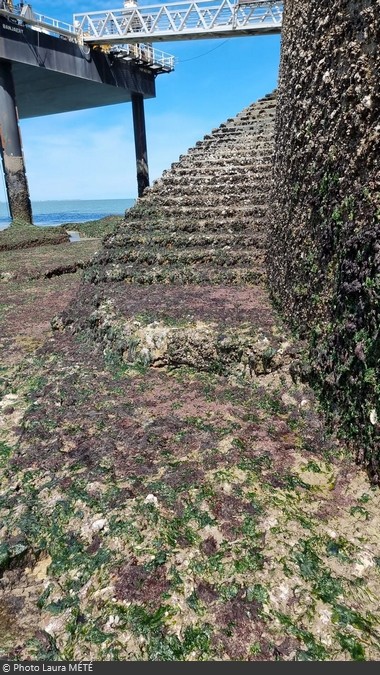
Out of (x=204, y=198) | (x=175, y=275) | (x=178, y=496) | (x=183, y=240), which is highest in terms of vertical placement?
(x=204, y=198)

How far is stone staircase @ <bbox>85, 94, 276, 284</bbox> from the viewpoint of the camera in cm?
526

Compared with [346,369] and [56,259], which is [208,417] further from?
[56,259]

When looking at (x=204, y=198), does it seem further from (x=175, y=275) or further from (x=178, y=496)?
(x=178, y=496)

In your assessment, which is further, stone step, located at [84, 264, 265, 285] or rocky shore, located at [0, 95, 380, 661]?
stone step, located at [84, 264, 265, 285]

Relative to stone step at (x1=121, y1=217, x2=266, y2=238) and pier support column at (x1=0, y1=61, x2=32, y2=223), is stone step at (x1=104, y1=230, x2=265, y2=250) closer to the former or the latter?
stone step at (x1=121, y1=217, x2=266, y2=238)

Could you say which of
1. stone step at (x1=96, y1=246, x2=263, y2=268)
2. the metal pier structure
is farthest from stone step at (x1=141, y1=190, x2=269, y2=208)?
the metal pier structure

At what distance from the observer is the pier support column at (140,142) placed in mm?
25455

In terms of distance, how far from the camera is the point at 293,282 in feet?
11.9

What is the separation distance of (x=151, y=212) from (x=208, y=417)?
14.3ft

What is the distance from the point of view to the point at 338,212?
270cm

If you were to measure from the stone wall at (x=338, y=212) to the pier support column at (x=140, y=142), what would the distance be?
77.3 feet

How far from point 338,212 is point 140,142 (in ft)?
86.0

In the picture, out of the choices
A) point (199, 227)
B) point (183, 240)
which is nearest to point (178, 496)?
point (183, 240)

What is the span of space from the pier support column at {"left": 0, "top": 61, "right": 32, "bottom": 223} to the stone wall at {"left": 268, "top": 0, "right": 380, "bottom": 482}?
58.9 ft
